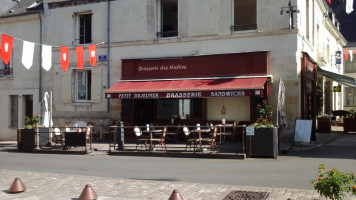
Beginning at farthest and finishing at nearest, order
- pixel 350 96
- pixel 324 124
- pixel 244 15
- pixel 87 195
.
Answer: pixel 350 96 < pixel 324 124 < pixel 244 15 < pixel 87 195

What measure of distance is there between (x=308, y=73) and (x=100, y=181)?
11299mm

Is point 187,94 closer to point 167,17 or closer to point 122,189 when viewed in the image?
point 167,17

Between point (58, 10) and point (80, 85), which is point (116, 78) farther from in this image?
point (58, 10)

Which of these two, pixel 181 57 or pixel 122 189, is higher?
pixel 181 57

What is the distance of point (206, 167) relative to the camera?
34.5ft

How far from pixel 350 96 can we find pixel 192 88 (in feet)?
72.6

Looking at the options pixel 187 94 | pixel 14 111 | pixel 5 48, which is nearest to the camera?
pixel 5 48

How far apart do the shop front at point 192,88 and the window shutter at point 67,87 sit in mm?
2897

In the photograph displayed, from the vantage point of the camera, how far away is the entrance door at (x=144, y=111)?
1783 centimetres

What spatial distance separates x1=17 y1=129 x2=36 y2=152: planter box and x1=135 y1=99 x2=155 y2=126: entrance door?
448 centimetres

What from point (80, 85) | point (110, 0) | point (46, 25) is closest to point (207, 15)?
point (110, 0)

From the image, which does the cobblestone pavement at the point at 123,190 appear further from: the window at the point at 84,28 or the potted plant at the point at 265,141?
the window at the point at 84,28

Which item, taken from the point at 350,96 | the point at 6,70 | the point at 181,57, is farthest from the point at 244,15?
the point at 350,96

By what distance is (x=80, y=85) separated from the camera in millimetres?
19250
